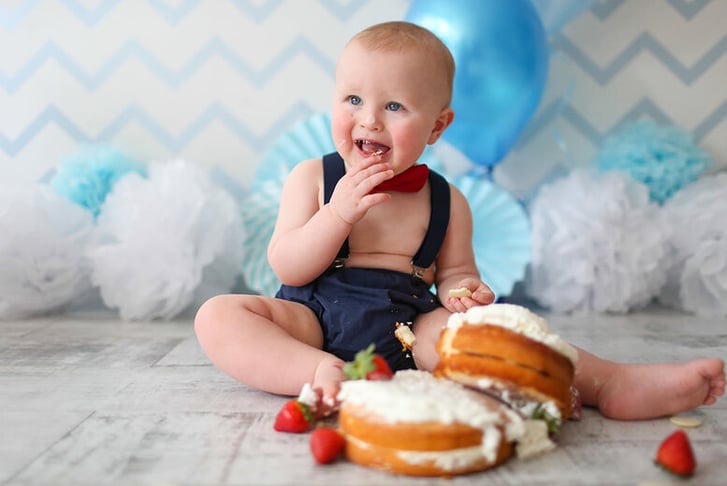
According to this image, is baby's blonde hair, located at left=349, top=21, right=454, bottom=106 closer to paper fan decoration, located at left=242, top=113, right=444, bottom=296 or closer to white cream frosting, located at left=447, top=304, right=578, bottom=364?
white cream frosting, located at left=447, top=304, right=578, bottom=364

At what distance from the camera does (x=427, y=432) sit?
0.74 meters

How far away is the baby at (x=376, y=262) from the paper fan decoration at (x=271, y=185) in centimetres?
66

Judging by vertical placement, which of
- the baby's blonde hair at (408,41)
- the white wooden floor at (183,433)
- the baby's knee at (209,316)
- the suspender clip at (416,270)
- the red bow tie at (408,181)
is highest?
the baby's blonde hair at (408,41)

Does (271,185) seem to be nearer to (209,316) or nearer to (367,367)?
(209,316)

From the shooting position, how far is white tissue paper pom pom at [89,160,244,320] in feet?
5.70

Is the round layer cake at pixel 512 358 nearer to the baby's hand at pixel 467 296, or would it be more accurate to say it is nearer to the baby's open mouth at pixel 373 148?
the baby's hand at pixel 467 296

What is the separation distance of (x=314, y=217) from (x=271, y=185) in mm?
818

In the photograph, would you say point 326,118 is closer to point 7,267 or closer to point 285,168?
point 285,168

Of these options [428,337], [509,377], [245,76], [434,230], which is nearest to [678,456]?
[509,377]

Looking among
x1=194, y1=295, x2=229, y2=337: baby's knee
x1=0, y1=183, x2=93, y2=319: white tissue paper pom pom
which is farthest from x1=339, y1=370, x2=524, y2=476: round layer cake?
x1=0, y1=183, x2=93, y2=319: white tissue paper pom pom

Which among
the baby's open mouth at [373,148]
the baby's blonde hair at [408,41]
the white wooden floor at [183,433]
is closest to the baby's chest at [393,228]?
the baby's open mouth at [373,148]

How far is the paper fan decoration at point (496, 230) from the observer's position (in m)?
1.85

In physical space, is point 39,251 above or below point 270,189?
below

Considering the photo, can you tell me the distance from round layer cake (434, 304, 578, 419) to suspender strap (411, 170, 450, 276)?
364mm
